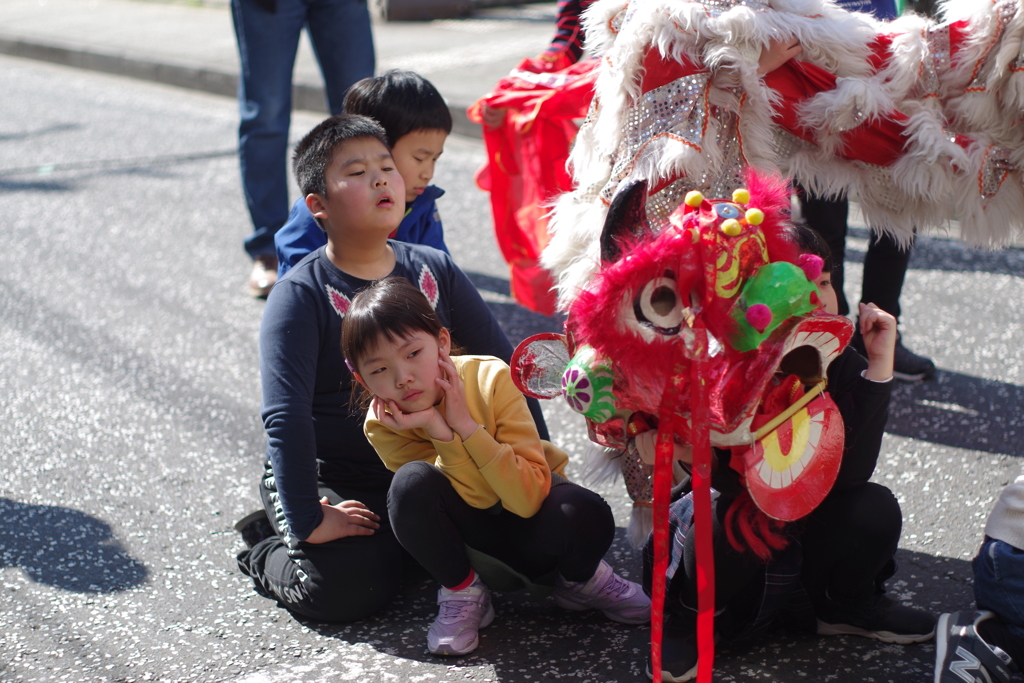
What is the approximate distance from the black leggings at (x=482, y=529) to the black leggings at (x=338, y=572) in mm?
164

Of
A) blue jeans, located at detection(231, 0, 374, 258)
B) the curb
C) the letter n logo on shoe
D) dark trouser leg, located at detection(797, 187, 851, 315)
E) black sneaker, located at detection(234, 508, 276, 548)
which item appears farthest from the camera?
the curb

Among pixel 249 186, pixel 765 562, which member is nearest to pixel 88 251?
pixel 249 186

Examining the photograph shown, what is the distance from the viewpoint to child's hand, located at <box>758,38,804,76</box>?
2.15m

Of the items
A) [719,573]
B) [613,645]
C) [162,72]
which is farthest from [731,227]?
[162,72]

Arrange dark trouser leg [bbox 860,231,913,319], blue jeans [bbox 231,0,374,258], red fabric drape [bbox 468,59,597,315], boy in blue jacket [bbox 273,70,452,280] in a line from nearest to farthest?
1. boy in blue jacket [bbox 273,70,452,280]
2. dark trouser leg [bbox 860,231,913,319]
3. red fabric drape [bbox 468,59,597,315]
4. blue jeans [bbox 231,0,374,258]

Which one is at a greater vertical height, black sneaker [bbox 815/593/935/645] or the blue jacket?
the blue jacket

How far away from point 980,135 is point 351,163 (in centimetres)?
139

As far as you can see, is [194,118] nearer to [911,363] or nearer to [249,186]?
[249,186]

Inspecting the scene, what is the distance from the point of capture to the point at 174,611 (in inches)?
86.9

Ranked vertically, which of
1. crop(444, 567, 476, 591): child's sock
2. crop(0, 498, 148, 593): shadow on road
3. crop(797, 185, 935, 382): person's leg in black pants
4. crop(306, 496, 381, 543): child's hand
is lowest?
crop(0, 498, 148, 593): shadow on road

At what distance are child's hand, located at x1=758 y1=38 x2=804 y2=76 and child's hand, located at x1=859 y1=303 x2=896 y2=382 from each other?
2.16 ft

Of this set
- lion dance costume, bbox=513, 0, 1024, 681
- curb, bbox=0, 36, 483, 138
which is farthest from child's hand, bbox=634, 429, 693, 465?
curb, bbox=0, 36, 483, 138

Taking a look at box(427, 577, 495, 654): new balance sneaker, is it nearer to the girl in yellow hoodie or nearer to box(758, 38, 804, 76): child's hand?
the girl in yellow hoodie

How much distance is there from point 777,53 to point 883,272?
3.04 feet
